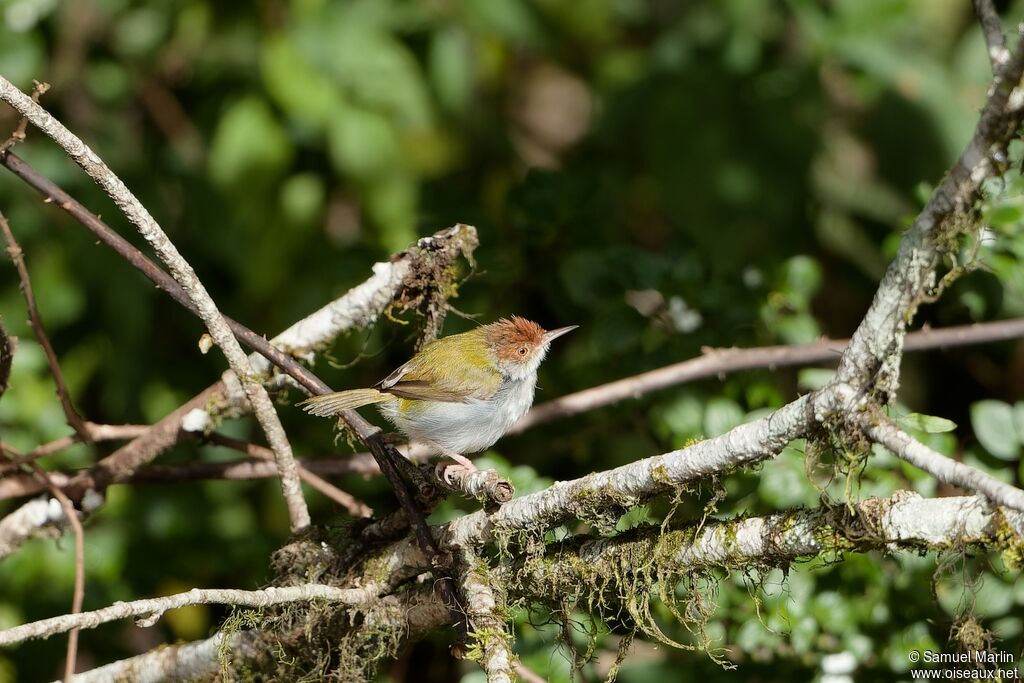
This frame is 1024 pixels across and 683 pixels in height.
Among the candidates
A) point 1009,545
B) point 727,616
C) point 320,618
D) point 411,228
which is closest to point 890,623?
point 727,616

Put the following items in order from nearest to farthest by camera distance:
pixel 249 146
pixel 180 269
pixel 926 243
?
1. pixel 926 243
2. pixel 180 269
3. pixel 249 146

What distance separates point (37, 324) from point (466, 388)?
136cm

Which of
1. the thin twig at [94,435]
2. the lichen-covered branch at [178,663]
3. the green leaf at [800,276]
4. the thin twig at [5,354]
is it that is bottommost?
the lichen-covered branch at [178,663]

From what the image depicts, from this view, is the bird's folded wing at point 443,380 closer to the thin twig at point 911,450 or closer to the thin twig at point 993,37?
the thin twig at point 911,450

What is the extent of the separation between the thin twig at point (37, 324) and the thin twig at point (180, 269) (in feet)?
1.33

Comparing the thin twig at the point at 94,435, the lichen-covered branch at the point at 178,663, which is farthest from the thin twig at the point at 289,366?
the thin twig at the point at 94,435

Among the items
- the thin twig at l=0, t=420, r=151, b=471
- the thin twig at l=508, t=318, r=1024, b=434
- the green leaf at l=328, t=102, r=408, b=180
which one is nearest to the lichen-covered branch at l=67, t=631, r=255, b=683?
the thin twig at l=0, t=420, r=151, b=471

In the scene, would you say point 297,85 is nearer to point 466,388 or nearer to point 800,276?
point 466,388

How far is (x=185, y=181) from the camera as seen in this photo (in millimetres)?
4672

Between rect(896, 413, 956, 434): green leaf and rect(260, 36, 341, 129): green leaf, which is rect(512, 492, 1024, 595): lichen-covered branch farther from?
rect(260, 36, 341, 129): green leaf

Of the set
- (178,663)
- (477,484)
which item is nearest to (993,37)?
(477,484)

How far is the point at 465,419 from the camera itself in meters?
3.40

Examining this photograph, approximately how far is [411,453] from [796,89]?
2.34 m

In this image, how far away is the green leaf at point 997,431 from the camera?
2697 millimetres
